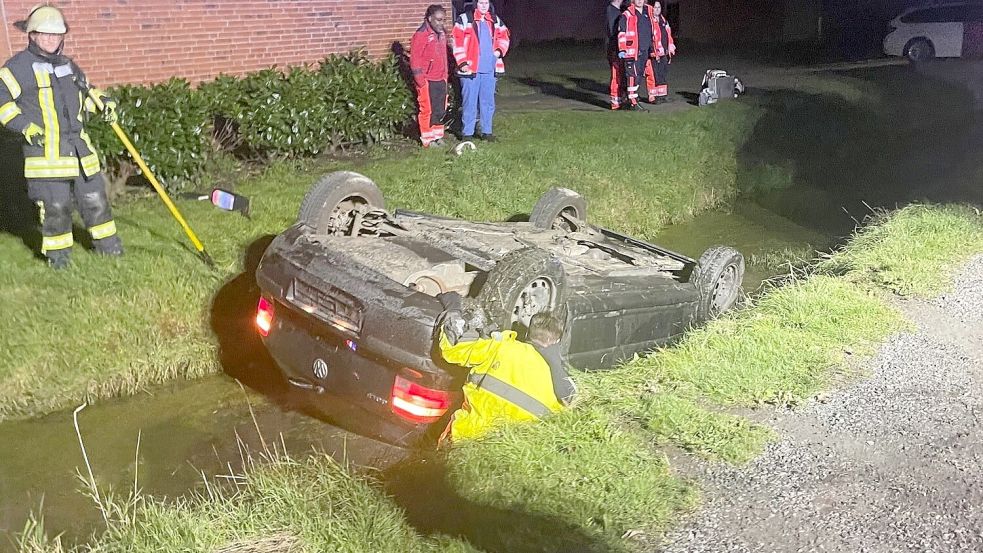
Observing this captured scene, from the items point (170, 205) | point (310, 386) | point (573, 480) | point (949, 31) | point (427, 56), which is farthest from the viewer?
point (949, 31)

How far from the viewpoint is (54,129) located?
20.9 feet

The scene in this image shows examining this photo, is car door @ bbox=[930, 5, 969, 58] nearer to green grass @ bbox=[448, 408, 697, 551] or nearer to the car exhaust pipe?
green grass @ bbox=[448, 408, 697, 551]

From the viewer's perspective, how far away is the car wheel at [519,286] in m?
4.56

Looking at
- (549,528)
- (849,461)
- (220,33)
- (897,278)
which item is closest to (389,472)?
(549,528)

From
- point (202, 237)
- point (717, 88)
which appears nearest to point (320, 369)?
point (202, 237)

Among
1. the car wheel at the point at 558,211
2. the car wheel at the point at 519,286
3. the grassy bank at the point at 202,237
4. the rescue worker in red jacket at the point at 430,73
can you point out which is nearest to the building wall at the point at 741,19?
the grassy bank at the point at 202,237

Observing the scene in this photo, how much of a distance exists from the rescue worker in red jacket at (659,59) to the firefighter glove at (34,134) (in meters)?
10.4

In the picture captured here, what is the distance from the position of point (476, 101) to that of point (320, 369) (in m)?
7.14

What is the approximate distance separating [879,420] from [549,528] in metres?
2.05

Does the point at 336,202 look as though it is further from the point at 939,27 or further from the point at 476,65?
the point at 939,27

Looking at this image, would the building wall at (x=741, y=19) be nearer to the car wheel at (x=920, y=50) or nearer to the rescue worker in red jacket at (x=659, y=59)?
the car wheel at (x=920, y=50)

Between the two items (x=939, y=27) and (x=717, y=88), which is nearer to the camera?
(x=717, y=88)

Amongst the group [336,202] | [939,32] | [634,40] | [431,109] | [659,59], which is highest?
[634,40]

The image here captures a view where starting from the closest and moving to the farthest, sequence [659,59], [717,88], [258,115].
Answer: [258,115] → [717,88] → [659,59]
